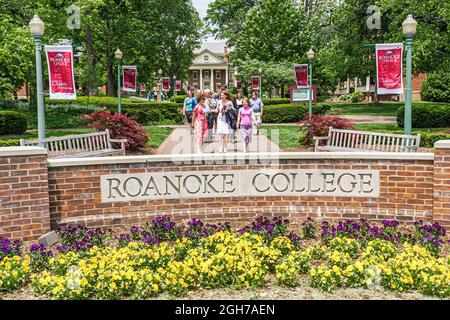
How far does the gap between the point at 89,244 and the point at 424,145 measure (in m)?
12.3

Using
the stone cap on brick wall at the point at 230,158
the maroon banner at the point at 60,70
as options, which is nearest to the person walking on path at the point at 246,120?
the maroon banner at the point at 60,70

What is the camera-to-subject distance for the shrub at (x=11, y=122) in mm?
21859

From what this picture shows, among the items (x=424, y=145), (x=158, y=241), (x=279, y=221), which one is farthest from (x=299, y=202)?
(x=424, y=145)

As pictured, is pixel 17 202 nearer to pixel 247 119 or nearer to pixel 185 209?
pixel 185 209

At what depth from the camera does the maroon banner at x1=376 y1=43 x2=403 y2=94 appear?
449 inches

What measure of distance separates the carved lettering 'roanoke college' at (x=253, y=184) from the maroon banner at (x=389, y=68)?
4888 mm

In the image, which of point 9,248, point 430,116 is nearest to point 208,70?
point 430,116

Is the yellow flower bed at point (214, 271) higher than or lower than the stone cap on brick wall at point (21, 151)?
lower

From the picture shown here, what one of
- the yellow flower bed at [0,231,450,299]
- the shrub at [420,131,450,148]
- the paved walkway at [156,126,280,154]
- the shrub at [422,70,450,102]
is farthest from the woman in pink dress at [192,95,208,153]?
the shrub at [422,70,450,102]

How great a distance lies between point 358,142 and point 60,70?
24.8 feet

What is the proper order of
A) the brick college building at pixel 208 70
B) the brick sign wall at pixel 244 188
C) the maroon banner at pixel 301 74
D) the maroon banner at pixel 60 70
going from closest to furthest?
the brick sign wall at pixel 244 188, the maroon banner at pixel 60 70, the maroon banner at pixel 301 74, the brick college building at pixel 208 70

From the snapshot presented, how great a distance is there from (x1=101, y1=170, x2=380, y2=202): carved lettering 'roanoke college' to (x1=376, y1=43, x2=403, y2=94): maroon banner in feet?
16.0

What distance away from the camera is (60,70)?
1114 centimetres

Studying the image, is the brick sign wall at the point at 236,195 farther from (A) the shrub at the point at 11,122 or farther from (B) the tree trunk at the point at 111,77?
(B) the tree trunk at the point at 111,77
